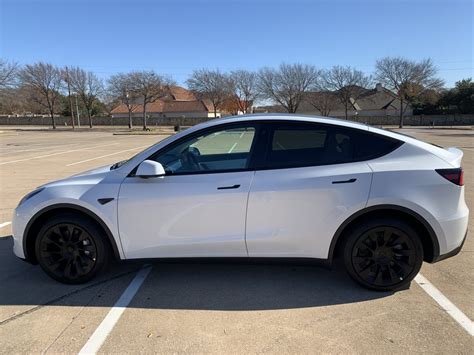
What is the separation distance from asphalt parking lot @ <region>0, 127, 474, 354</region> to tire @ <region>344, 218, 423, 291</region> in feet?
0.48

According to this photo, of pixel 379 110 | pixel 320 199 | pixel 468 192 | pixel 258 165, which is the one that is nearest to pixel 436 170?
pixel 320 199

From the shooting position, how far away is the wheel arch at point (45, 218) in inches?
135

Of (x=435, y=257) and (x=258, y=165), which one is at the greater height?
(x=258, y=165)

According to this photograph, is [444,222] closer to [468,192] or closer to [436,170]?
[436,170]

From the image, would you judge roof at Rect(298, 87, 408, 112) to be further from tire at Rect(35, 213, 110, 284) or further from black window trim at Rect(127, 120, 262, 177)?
tire at Rect(35, 213, 110, 284)

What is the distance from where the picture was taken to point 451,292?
3.39m

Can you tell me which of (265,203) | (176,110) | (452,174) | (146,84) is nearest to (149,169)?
(265,203)

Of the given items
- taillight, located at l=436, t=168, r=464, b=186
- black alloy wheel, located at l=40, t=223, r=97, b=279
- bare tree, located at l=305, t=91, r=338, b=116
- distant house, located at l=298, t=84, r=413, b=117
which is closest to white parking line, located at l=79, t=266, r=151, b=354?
black alloy wheel, located at l=40, t=223, r=97, b=279

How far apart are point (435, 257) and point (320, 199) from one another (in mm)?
1188

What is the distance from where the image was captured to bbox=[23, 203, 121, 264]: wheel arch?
11.3ft

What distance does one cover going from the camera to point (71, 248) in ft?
11.7

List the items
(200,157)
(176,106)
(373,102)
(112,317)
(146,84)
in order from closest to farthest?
(112,317), (200,157), (146,84), (373,102), (176,106)

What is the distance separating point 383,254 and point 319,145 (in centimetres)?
115

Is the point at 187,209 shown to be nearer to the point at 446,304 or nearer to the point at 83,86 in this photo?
the point at 446,304
